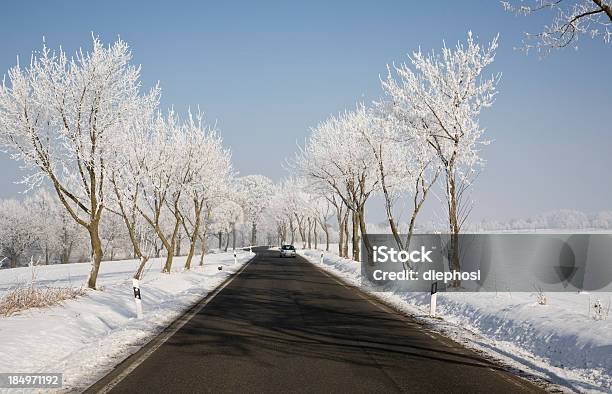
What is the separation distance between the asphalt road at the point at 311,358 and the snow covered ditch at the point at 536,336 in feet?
2.03

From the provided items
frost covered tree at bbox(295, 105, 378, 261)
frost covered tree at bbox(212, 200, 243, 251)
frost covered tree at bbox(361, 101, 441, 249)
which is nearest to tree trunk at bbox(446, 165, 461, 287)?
frost covered tree at bbox(361, 101, 441, 249)

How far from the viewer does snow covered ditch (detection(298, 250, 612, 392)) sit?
6997mm

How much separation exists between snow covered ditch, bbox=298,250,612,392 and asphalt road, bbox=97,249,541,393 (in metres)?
0.62

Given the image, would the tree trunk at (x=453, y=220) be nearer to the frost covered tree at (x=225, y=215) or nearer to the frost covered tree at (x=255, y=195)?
the frost covered tree at (x=225, y=215)

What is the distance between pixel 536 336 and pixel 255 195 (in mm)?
109098

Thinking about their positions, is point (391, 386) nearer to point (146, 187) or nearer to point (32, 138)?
point (32, 138)

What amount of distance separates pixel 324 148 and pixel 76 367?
98.8 feet

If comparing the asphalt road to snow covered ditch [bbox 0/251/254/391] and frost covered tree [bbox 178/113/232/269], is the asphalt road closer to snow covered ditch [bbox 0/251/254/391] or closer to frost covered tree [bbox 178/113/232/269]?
snow covered ditch [bbox 0/251/254/391]

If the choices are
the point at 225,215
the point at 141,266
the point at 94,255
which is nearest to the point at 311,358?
the point at 94,255

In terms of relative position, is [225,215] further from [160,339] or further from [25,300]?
[160,339]

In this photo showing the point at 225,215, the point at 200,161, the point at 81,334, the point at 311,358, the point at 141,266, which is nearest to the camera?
the point at 311,358

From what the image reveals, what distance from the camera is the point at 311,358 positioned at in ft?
25.4

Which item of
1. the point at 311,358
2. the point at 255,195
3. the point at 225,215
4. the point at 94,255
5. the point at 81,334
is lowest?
the point at 81,334

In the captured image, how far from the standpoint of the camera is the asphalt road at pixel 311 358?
20.5 ft
